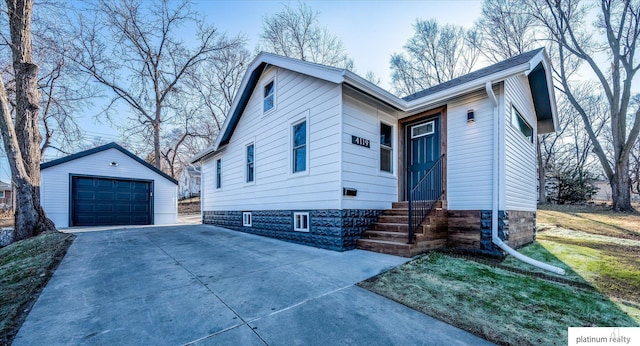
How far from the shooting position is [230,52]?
19297mm

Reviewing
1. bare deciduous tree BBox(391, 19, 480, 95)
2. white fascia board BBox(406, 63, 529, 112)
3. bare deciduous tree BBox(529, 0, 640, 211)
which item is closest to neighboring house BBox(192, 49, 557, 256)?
white fascia board BBox(406, 63, 529, 112)

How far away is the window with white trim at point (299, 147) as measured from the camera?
252 inches

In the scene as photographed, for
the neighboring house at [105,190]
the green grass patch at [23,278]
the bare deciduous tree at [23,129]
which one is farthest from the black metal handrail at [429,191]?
the neighboring house at [105,190]

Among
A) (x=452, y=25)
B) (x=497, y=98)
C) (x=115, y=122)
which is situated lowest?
(x=497, y=98)

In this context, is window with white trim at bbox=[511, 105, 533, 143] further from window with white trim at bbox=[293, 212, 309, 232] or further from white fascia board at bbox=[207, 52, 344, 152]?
window with white trim at bbox=[293, 212, 309, 232]

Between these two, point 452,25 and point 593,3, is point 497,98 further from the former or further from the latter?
point 452,25

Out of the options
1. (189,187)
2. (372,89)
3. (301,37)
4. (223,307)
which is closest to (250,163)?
(372,89)

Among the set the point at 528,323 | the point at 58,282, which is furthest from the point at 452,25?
the point at 58,282

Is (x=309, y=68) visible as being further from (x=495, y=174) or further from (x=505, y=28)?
(x=505, y=28)

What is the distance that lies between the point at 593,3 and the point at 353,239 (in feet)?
56.1

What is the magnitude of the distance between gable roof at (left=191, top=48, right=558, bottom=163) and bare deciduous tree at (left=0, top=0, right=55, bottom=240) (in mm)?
5223

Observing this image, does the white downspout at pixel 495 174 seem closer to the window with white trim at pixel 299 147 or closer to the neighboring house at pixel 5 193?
the window with white trim at pixel 299 147

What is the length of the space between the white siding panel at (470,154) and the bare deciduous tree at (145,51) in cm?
1741

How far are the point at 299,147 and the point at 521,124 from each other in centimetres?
588
